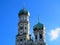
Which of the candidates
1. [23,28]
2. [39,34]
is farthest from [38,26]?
[23,28]

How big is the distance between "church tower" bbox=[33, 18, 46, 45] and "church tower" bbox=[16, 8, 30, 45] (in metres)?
3.06

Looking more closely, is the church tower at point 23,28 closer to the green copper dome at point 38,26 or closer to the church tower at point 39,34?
Result: the green copper dome at point 38,26

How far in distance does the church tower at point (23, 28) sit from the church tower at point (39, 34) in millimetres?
3057

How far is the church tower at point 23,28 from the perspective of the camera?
265ft

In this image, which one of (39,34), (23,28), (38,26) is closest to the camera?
(39,34)

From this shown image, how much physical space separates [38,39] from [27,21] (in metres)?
9.02

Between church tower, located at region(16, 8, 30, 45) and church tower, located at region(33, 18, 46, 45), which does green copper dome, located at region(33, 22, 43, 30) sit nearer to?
church tower, located at region(33, 18, 46, 45)

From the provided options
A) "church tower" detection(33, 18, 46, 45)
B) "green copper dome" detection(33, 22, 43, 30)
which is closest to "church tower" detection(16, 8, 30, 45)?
"green copper dome" detection(33, 22, 43, 30)

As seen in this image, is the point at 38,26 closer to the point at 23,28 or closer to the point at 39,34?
the point at 39,34

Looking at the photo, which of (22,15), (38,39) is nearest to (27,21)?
(22,15)

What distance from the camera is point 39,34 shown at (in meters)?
81.4

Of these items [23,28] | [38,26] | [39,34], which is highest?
[38,26]

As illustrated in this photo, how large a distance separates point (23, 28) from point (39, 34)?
6674 millimetres

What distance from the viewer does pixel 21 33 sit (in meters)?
82.8
